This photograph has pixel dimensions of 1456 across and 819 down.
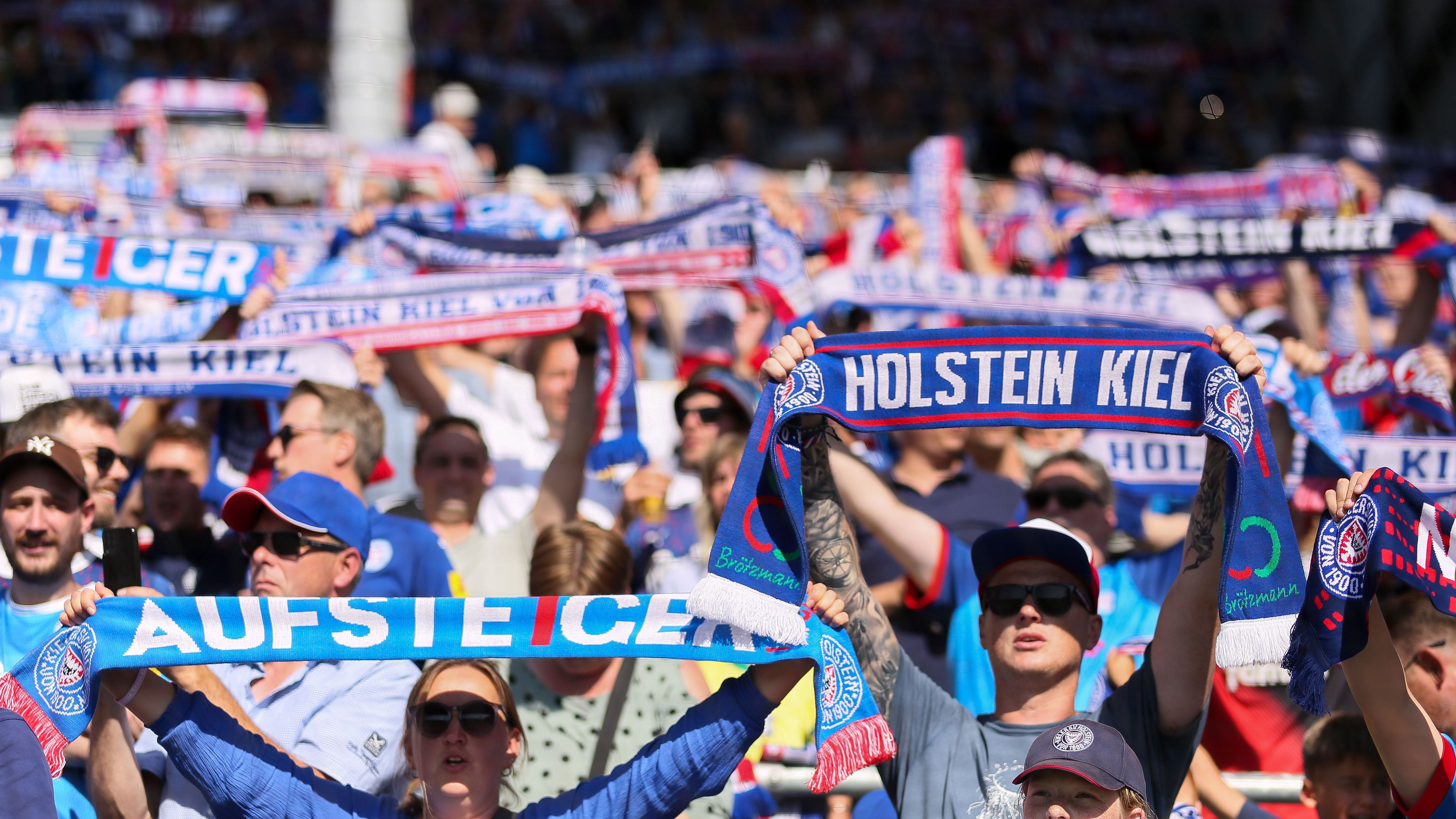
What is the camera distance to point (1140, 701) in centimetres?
304

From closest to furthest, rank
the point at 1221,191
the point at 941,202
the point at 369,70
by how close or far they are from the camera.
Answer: the point at 941,202
the point at 1221,191
the point at 369,70

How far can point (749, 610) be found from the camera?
9.68 ft

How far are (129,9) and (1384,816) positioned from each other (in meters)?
13.4

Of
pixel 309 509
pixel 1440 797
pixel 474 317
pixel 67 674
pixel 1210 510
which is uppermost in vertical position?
pixel 474 317

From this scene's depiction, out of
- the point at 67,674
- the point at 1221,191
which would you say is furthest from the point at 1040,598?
the point at 1221,191

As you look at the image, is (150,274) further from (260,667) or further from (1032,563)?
(1032,563)

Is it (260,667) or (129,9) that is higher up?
(129,9)

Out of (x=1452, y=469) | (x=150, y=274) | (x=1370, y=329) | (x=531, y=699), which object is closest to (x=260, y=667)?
Result: (x=531, y=699)

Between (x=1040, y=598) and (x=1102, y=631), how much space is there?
995 millimetres

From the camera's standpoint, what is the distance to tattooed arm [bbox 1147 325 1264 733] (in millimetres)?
3006

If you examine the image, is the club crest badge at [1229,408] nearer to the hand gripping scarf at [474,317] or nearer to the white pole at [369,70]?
the hand gripping scarf at [474,317]

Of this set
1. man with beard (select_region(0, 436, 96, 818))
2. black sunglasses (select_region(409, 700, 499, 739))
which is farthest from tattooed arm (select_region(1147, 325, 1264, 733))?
man with beard (select_region(0, 436, 96, 818))

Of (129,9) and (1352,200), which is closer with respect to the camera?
(1352,200)

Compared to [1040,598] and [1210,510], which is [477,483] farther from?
[1210,510]
